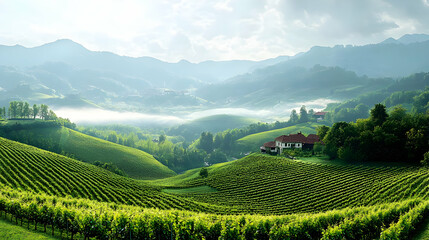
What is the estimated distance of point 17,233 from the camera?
94.2ft

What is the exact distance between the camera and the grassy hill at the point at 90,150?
141 metres

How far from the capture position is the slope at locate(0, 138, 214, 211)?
58188mm

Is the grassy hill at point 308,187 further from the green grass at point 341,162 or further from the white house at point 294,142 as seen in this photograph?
the white house at point 294,142

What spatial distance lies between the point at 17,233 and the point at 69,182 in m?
39.2

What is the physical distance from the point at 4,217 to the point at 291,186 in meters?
58.5

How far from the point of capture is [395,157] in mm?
73312

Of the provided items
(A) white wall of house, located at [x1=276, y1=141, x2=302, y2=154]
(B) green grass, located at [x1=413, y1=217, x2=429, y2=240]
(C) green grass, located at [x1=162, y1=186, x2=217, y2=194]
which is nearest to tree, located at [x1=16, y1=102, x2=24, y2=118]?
(C) green grass, located at [x1=162, y1=186, x2=217, y2=194]

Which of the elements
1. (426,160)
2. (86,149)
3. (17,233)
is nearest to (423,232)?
(17,233)

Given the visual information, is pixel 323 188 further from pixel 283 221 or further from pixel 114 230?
pixel 114 230

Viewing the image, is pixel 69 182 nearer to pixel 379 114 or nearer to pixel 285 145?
pixel 285 145

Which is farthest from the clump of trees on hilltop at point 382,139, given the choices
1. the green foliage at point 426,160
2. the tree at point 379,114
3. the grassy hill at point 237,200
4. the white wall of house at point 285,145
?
the white wall of house at point 285,145

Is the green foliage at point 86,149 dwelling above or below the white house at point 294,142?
below

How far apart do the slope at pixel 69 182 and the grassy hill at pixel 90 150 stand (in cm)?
5808

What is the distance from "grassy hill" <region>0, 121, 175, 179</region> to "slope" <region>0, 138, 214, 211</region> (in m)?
58.1
